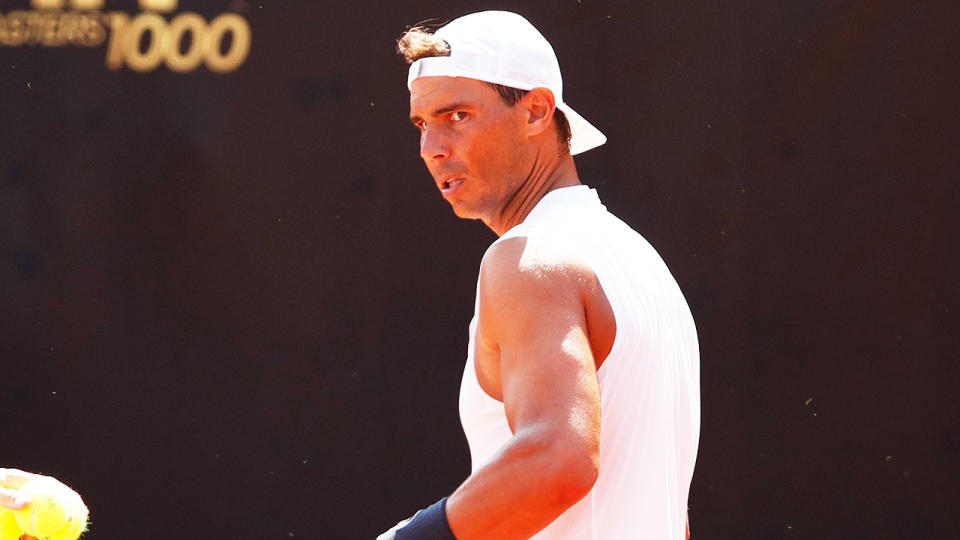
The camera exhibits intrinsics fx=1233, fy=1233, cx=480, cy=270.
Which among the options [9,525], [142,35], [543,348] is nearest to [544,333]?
[543,348]

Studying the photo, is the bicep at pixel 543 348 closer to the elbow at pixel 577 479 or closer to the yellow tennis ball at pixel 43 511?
the elbow at pixel 577 479

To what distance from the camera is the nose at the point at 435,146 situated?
1839 millimetres

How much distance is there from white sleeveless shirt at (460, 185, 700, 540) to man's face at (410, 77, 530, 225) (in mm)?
238

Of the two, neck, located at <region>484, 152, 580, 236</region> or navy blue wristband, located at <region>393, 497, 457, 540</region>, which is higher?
neck, located at <region>484, 152, 580, 236</region>

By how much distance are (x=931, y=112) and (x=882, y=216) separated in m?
0.31

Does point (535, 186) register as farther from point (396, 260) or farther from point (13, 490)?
point (396, 260)

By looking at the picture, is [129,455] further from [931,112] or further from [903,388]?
[931,112]

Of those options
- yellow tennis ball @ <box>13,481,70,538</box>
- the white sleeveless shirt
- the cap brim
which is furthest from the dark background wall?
the white sleeveless shirt

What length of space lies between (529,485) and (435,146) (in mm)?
648

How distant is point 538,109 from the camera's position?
184cm

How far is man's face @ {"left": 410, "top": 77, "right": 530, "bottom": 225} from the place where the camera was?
181 cm

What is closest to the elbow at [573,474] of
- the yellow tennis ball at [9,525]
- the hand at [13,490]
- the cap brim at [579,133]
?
the cap brim at [579,133]

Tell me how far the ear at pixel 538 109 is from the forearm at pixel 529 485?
0.60 metres

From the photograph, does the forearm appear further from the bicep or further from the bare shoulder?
the bare shoulder
